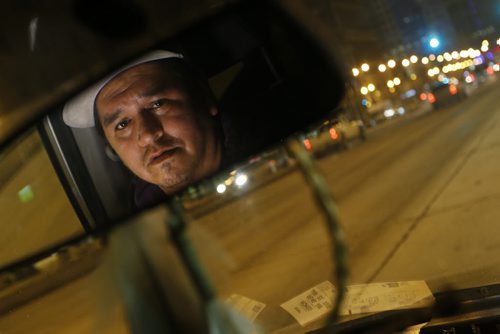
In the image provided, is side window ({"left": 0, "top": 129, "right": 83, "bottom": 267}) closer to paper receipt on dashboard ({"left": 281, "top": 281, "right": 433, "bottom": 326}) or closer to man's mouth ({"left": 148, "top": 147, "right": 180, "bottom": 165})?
man's mouth ({"left": 148, "top": 147, "right": 180, "bottom": 165})

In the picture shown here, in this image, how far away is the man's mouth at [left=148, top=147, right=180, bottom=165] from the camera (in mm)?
1842

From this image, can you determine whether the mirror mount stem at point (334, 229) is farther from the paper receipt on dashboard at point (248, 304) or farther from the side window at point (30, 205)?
the paper receipt on dashboard at point (248, 304)

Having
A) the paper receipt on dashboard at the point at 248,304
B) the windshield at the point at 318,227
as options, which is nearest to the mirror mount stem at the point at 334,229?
the windshield at the point at 318,227

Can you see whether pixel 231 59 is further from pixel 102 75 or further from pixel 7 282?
pixel 7 282

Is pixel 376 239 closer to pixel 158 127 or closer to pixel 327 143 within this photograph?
pixel 158 127

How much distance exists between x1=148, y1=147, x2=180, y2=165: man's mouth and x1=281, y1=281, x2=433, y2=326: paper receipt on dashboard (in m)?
2.12

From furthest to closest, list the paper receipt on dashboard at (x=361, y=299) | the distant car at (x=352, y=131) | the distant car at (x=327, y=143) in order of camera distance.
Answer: the distant car at (x=352, y=131) → the distant car at (x=327, y=143) → the paper receipt on dashboard at (x=361, y=299)

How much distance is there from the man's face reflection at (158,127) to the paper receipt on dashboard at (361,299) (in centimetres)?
206

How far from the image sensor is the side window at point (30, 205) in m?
1.91

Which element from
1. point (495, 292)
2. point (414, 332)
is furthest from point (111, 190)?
point (495, 292)

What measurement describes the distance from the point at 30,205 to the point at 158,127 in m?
0.69

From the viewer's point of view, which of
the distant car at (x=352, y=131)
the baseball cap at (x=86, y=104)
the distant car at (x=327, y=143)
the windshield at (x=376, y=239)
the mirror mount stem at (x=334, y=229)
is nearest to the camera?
the mirror mount stem at (x=334, y=229)

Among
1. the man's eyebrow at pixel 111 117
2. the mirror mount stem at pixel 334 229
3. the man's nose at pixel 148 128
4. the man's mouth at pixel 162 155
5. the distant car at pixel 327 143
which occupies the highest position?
the man's eyebrow at pixel 111 117

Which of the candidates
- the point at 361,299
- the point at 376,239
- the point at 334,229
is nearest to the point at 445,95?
the point at 376,239
